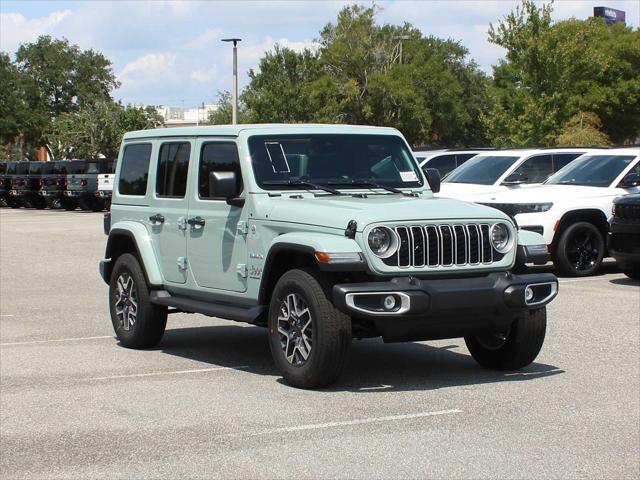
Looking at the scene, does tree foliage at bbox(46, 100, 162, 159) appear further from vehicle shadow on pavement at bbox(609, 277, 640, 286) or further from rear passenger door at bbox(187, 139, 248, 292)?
rear passenger door at bbox(187, 139, 248, 292)

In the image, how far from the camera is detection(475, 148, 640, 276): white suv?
1683 centimetres

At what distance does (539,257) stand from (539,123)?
3749cm

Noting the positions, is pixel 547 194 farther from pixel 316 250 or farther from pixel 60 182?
pixel 60 182

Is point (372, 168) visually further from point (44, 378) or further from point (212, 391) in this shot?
point (44, 378)

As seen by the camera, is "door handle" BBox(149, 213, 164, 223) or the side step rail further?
"door handle" BBox(149, 213, 164, 223)

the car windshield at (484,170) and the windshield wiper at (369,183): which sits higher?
the windshield wiper at (369,183)

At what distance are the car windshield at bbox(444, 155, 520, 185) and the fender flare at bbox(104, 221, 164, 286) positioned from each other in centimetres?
970

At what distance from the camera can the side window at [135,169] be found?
35.8ft

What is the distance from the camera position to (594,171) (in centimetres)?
1805

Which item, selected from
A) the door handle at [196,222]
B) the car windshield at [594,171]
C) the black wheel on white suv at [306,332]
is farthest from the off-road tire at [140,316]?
the car windshield at [594,171]

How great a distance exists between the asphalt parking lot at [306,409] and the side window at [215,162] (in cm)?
143

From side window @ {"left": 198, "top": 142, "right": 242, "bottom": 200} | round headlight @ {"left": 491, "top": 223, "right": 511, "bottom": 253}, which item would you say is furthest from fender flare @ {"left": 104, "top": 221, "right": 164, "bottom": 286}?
round headlight @ {"left": 491, "top": 223, "right": 511, "bottom": 253}

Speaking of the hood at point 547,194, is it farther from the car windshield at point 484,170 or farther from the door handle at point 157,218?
the door handle at point 157,218

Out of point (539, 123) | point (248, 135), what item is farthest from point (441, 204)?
point (539, 123)
